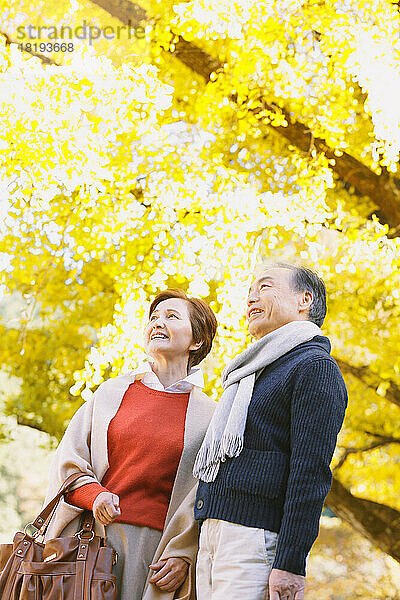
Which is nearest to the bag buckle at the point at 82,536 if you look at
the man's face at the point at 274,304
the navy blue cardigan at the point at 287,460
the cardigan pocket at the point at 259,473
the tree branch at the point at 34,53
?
the navy blue cardigan at the point at 287,460

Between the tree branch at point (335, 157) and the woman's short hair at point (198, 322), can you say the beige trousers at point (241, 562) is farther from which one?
the tree branch at point (335, 157)

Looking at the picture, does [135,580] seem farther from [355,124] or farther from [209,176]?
[355,124]

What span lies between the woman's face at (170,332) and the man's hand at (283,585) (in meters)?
0.79

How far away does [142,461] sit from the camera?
1826 mm

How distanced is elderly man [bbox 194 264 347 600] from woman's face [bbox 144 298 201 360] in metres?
0.36

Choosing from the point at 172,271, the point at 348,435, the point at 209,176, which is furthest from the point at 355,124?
the point at 348,435

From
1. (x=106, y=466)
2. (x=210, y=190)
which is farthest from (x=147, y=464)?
(x=210, y=190)

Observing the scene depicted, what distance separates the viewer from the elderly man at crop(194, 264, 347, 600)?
1.38 metres

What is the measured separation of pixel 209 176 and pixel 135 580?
2.75m

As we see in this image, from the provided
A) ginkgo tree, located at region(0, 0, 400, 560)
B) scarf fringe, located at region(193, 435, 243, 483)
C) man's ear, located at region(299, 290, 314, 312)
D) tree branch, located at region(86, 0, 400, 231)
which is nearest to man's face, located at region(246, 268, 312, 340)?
man's ear, located at region(299, 290, 314, 312)

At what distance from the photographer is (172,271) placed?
402 cm

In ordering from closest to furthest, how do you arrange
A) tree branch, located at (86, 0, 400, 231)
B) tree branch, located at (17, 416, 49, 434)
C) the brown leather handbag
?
the brown leather handbag
tree branch, located at (86, 0, 400, 231)
tree branch, located at (17, 416, 49, 434)

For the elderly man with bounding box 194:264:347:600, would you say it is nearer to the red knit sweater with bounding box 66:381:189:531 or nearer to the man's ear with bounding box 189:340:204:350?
the red knit sweater with bounding box 66:381:189:531

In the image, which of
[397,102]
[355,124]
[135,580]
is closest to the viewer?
[135,580]
